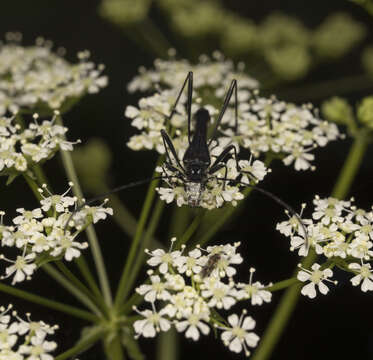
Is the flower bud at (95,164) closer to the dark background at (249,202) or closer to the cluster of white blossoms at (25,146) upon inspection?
the dark background at (249,202)

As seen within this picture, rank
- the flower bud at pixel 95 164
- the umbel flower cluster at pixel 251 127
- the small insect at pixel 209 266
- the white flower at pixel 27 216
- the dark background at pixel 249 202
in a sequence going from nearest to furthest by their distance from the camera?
the small insect at pixel 209 266 → the white flower at pixel 27 216 → the umbel flower cluster at pixel 251 127 → the dark background at pixel 249 202 → the flower bud at pixel 95 164

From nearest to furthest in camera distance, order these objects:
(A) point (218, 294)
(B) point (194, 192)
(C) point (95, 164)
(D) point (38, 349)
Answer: (D) point (38, 349) → (A) point (218, 294) → (B) point (194, 192) → (C) point (95, 164)

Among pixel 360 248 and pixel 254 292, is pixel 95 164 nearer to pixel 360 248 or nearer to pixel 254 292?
pixel 254 292

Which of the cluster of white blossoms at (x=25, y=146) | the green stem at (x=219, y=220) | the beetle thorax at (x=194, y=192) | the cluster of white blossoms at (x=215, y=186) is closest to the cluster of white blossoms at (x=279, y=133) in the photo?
the cluster of white blossoms at (x=215, y=186)

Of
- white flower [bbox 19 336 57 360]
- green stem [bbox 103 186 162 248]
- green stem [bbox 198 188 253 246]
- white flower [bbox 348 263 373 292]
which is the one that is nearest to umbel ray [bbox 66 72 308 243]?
green stem [bbox 198 188 253 246]

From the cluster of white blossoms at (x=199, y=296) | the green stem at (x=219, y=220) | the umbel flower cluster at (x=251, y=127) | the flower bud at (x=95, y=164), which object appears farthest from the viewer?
the flower bud at (x=95, y=164)

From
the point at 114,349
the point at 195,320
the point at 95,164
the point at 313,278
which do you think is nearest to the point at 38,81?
the point at 95,164
